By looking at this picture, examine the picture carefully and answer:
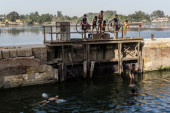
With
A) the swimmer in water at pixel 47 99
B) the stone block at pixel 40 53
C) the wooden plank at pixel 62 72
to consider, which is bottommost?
the swimmer in water at pixel 47 99

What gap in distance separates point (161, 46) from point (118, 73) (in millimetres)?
4868

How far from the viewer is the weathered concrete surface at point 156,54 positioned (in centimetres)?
2154

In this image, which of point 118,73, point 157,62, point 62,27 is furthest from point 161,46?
point 62,27

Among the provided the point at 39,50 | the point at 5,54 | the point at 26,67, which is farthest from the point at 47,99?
the point at 5,54

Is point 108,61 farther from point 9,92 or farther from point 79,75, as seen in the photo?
point 9,92

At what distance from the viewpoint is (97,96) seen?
16.0 metres

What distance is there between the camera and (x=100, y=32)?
793 inches

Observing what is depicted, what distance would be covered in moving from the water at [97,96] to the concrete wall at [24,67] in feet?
1.82

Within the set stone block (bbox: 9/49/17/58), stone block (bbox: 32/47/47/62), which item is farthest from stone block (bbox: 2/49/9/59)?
stone block (bbox: 32/47/47/62)

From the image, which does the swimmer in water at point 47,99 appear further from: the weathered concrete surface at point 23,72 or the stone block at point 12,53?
the stone block at point 12,53

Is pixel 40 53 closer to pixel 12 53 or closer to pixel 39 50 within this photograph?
pixel 39 50

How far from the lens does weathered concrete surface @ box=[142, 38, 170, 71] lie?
21539 millimetres

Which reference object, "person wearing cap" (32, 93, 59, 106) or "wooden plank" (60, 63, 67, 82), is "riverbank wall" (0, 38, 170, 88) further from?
"person wearing cap" (32, 93, 59, 106)

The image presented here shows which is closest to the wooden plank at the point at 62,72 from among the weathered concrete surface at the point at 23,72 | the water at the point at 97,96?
the water at the point at 97,96
